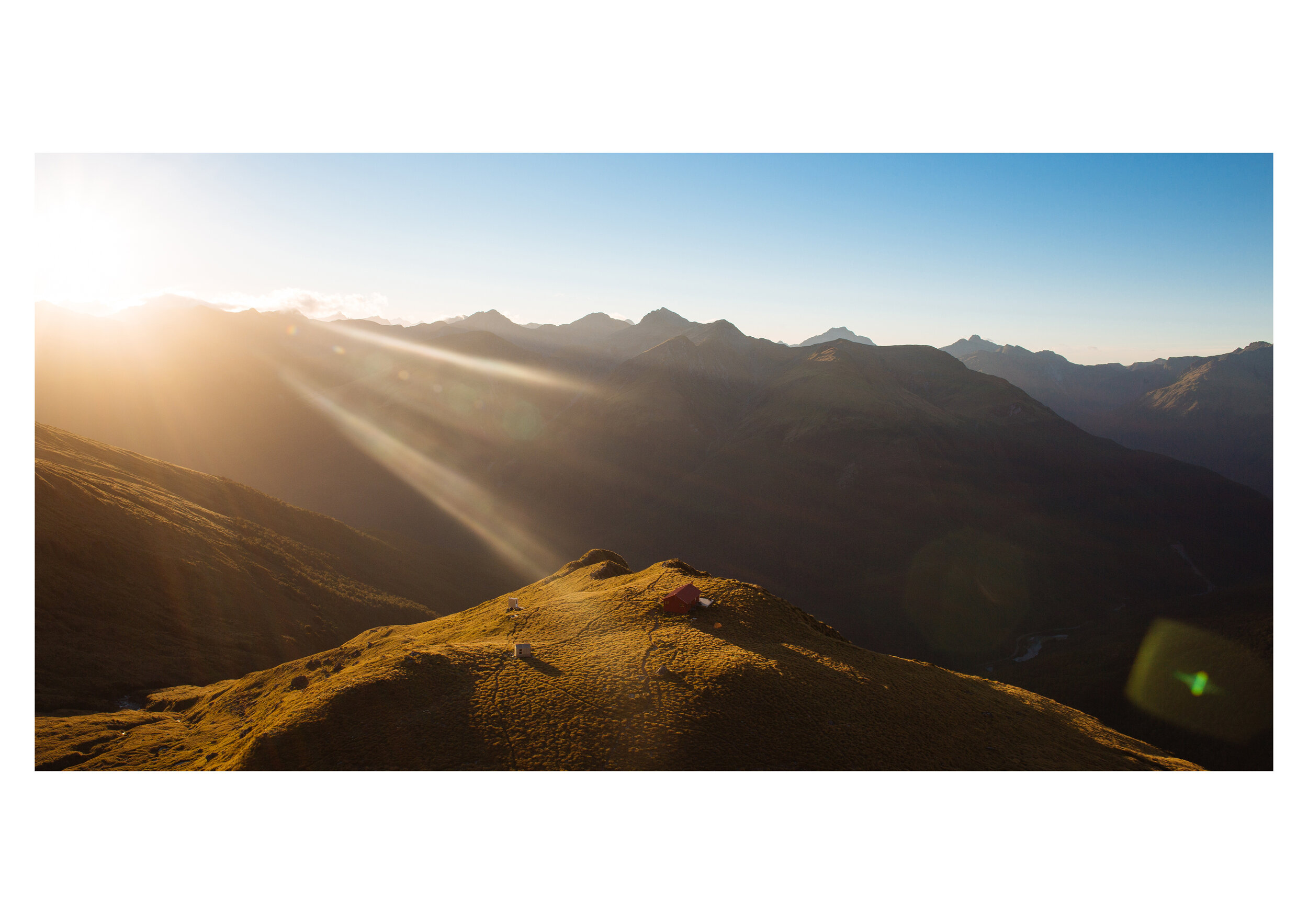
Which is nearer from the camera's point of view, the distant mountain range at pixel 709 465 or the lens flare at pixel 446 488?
the distant mountain range at pixel 709 465

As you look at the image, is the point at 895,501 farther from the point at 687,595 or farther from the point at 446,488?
the point at 446,488

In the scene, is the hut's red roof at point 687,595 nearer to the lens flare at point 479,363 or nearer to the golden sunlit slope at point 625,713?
the golden sunlit slope at point 625,713

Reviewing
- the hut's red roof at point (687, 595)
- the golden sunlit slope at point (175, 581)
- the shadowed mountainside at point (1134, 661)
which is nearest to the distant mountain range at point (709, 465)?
the shadowed mountainside at point (1134, 661)

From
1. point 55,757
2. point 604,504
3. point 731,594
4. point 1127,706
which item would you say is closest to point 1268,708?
point 1127,706

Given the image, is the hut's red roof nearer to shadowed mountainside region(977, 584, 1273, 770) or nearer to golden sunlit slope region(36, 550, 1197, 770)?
golden sunlit slope region(36, 550, 1197, 770)

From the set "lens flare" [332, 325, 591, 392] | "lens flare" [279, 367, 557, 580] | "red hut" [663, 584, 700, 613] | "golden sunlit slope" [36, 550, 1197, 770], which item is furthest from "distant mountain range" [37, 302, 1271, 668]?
"red hut" [663, 584, 700, 613]

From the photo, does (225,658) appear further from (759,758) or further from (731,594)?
(759,758)
